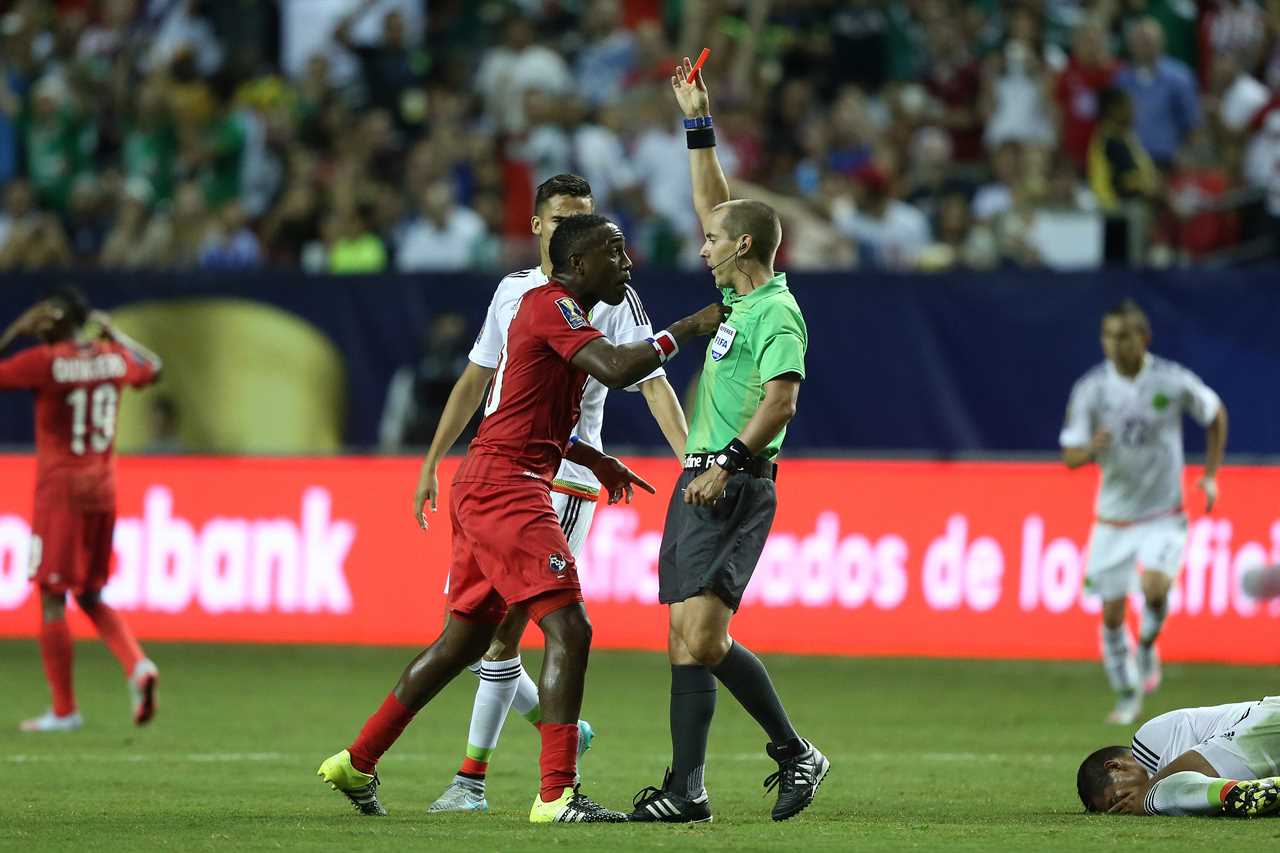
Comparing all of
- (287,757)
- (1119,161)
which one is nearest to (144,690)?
(287,757)

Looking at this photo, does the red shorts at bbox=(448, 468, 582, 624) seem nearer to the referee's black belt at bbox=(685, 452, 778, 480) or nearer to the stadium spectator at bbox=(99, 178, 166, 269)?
the referee's black belt at bbox=(685, 452, 778, 480)

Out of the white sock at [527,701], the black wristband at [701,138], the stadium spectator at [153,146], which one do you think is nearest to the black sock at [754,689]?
the white sock at [527,701]

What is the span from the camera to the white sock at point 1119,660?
11.8m

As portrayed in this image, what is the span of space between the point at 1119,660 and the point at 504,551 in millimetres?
5892

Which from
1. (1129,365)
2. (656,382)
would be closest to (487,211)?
(1129,365)

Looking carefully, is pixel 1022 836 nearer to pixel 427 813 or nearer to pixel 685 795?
pixel 685 795

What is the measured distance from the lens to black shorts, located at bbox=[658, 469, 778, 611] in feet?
23.7

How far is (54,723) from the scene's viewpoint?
11.1m

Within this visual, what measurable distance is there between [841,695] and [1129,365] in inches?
109

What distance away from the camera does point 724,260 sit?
24.3ft

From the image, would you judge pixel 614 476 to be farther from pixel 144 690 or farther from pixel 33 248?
pixel 33 248

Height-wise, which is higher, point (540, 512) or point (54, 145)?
point (54, 145)

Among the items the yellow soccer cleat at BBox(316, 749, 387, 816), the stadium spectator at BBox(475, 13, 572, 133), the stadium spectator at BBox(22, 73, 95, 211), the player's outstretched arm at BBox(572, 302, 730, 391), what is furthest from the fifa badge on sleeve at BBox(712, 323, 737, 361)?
the stadium spectator at BBox(22, 73, 95, 211)

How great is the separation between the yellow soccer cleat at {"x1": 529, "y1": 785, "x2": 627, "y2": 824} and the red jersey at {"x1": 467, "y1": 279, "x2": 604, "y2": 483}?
1151 millimetres
